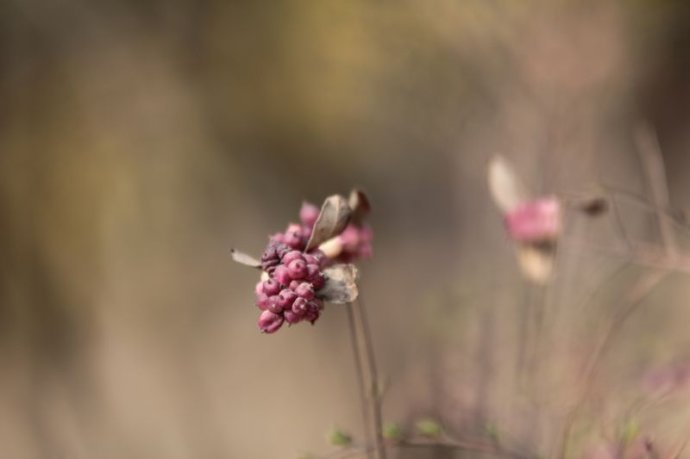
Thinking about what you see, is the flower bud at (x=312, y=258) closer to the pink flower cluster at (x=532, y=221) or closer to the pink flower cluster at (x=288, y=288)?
the pink flower cluster at (x=288, y=288)

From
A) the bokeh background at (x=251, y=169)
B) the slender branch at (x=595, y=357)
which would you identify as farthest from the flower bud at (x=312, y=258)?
the bokeh background at (x=251, y=169)

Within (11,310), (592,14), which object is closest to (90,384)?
(11,310)

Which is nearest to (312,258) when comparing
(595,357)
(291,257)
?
(291,257)

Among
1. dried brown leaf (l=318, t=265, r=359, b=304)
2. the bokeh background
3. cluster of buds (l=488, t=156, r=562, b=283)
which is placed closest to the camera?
dried brown leaf (l=318, t=265, r=359, b=304)

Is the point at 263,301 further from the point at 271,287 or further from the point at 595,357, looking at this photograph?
the point at 595,357

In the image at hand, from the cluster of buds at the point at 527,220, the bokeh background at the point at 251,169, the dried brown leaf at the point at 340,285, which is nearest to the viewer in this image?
the dried brown leaf at the point at 340,285

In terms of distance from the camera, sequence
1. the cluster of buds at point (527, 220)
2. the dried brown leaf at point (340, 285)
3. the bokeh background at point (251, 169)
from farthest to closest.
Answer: the bokeh background at point (251, 169) < the cluster of buds at point (527, 220) < the dried brown leaf at point (340, 285)

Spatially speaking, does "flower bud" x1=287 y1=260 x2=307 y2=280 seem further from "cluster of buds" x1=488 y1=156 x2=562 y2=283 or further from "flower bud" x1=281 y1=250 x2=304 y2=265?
"cluster of buds" x1=488 y1=156 x2=562 y2=283

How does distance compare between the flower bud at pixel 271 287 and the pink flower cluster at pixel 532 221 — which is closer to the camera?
the flower bud at pixel 271 287

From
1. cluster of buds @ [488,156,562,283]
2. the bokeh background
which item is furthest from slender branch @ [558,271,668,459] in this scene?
the bokeh background
